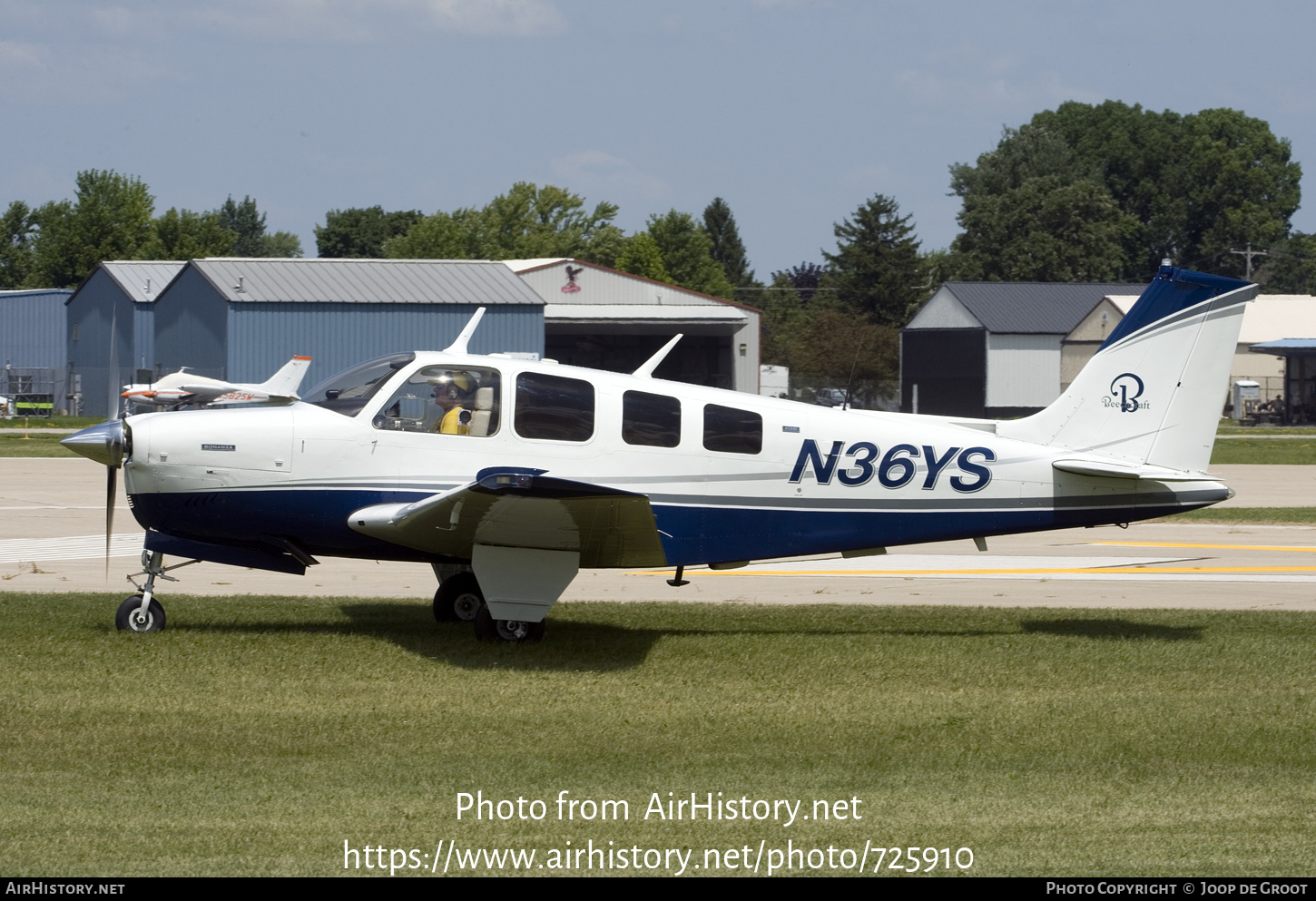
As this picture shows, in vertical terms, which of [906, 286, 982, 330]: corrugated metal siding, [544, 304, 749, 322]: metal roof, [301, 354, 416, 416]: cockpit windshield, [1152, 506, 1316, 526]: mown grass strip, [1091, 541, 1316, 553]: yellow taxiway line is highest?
[906, 286, 982, 330]: corrugated metal siding

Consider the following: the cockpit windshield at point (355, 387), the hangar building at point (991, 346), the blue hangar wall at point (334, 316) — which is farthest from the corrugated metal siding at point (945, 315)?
the cockpit windshield at point (355, 387)

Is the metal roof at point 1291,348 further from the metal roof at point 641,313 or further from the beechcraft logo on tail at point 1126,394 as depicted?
the beechcraft logo on tail at point 1126,394

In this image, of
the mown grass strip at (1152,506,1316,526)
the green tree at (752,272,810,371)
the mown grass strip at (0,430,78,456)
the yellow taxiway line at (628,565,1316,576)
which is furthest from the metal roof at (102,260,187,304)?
the yellow taxiway line at (628,565,1316,576)

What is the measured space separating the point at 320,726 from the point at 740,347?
5490 cm

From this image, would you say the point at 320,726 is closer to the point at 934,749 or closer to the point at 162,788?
the point at 162,788

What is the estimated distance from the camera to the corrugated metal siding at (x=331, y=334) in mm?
46625

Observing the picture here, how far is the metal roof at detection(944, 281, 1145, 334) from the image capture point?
66.1m

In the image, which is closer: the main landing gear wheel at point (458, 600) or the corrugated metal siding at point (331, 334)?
the main landing gear wheel at point (458, 600)

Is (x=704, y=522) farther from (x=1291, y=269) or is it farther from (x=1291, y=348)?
(x=1291, y=269)

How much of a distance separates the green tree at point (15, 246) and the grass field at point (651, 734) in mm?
103861

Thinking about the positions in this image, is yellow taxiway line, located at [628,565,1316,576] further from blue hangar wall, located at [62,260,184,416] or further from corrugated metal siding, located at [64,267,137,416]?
corrugated metal siding, located at [64,267,137,416]

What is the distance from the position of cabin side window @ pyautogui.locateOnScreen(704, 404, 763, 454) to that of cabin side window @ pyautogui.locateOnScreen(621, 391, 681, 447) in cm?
26

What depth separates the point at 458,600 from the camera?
35.0 ft

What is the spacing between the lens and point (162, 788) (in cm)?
621
